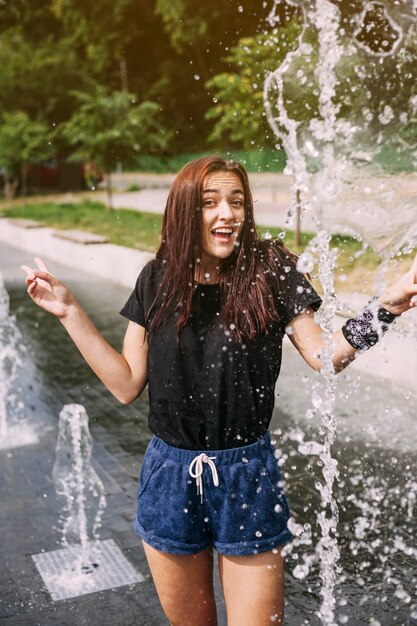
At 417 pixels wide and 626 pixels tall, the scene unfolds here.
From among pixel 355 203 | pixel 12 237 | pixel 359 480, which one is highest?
pixel 355 203

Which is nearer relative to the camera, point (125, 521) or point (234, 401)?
point (234, 401)

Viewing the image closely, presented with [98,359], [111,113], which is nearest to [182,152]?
[111,113]

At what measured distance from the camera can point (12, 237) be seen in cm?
2028

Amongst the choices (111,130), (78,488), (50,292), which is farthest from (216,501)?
(111,130)

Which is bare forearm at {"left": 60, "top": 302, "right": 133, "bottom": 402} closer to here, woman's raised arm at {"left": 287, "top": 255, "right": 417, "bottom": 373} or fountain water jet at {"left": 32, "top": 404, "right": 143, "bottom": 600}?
woman's raised arm at {"left": 287, "top": 255, "right": 417, "bottom": 373}

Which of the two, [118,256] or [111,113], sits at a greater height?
[111,113]

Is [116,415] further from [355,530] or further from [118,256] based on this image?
[118,256]

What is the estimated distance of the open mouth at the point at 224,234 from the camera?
2408mm

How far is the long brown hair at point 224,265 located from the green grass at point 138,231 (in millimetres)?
261

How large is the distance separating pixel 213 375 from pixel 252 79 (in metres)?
11.2

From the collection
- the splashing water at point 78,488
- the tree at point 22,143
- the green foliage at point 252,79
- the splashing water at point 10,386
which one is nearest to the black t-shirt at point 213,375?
the splashing water at point 78,488

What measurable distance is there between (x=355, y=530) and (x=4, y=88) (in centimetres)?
3956

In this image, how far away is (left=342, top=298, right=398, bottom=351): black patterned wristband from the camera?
7.65ft

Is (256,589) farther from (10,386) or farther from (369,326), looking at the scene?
(10,386)
